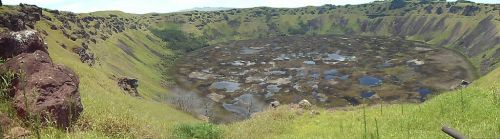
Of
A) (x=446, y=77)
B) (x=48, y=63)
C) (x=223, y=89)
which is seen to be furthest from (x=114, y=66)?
(x=48, y=63)

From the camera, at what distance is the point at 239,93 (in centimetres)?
18650

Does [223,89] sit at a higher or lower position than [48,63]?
lower

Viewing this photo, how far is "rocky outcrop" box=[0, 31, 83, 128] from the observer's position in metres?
22.9

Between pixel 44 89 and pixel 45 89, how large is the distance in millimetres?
57

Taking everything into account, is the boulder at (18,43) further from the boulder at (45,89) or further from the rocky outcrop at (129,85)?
the rocky outcrop at (129,85)

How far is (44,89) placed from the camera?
24609mm

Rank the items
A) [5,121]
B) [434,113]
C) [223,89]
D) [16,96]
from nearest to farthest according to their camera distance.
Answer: [5,121], [16,96], [434,113], [223,89]

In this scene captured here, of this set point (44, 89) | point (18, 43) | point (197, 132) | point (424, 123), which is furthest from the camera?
point (197, 132)

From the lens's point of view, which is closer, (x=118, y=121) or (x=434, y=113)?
(x=118, y=121)

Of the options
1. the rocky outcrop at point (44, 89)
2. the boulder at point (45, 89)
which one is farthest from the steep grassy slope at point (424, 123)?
the boulder at point (45, 89)

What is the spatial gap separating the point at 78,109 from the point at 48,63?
366 centimetres

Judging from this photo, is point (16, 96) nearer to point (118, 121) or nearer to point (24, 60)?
point (24, 60)

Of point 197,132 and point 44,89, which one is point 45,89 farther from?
point 197,132

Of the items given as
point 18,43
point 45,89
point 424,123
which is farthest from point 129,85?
point 424,123
